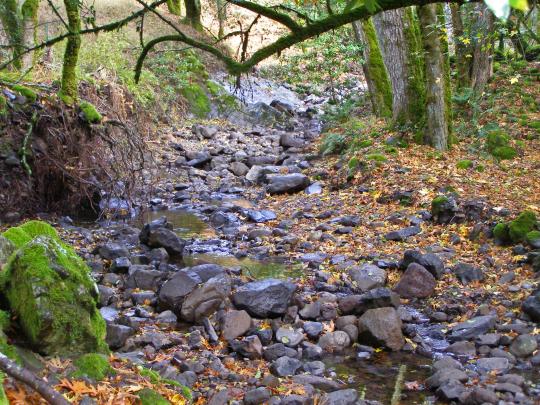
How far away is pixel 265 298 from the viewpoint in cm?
626

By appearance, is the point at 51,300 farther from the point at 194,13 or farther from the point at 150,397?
the point at 194,13

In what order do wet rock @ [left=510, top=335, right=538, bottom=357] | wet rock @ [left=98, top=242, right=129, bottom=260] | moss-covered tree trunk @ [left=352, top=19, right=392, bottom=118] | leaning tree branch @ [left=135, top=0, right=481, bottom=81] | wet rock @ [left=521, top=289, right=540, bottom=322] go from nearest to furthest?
leaning tree branch @ [left=135, top=0, right=481, bottom=81] < wet rock @ [left=510, top=335, right=538, bottom=357] < wet rock @ [left=521, top=289, right=540, bottom=322] < wet rock @ [left=98, top=242, right=129, bottom=260] < moss-covered tree trunk @ [left=352, top=19, right=392, bottom=118]

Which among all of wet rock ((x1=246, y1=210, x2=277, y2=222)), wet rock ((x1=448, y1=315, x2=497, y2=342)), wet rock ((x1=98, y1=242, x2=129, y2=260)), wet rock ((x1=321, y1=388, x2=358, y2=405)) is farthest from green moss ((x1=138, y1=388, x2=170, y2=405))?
wet rock ((x1=246, y1=210, x2=277, y2=222))

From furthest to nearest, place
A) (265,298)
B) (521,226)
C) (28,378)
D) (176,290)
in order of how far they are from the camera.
A: (521,226) < (176,290) < (265,298) < (28,378)

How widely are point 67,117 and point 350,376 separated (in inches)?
263

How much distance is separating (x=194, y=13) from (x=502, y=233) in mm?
20855

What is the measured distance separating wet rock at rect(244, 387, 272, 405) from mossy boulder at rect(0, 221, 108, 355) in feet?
3.73

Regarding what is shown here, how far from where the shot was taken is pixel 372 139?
42.2ft

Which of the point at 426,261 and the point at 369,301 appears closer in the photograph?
the point at 369,301

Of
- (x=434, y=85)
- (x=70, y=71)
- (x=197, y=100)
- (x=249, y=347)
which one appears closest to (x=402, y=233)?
(x=249, y=347)

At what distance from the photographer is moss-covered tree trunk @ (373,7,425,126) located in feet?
39.7

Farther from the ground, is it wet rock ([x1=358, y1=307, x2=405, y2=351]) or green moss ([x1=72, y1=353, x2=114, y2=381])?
green moss ([x1=72, y1=353, x2=114, y2=381])

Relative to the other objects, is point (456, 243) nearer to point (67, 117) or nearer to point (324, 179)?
point (324, 179)

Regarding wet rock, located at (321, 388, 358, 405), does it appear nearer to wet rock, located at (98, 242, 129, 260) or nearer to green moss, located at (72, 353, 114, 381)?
green moss, located at (72, 353, 114, 381)
